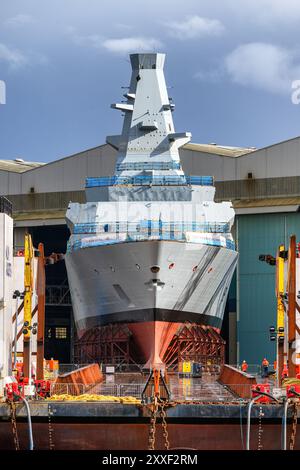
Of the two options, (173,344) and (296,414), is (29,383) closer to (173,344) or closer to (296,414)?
(296,414)

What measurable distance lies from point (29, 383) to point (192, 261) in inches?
1284

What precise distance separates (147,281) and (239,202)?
20.3 metres

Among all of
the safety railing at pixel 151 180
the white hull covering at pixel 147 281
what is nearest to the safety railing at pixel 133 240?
the white hull covering at pixel 147 281

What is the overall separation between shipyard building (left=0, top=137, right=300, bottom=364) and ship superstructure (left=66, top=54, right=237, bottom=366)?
4784 millimetres

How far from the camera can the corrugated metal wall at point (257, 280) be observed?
101 meters

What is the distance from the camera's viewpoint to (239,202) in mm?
104500

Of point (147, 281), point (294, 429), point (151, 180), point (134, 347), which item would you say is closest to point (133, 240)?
point (147, 281)

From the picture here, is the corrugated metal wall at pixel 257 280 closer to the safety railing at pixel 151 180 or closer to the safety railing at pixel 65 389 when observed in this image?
the safety railing at pixel 151 180

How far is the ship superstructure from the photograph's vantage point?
86500mm

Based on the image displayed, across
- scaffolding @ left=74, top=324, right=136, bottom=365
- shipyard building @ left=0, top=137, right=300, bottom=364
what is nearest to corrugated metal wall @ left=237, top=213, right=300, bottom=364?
shipyard building @ left=0, top=137, right=300, bottom=364

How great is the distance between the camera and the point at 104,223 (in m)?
92.9

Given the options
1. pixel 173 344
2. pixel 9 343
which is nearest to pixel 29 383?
pixel 9 343

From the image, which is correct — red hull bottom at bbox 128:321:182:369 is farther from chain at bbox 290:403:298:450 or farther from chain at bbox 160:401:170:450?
chain at bbox 290:403:298:450

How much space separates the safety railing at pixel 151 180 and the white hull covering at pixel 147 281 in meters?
7.25
